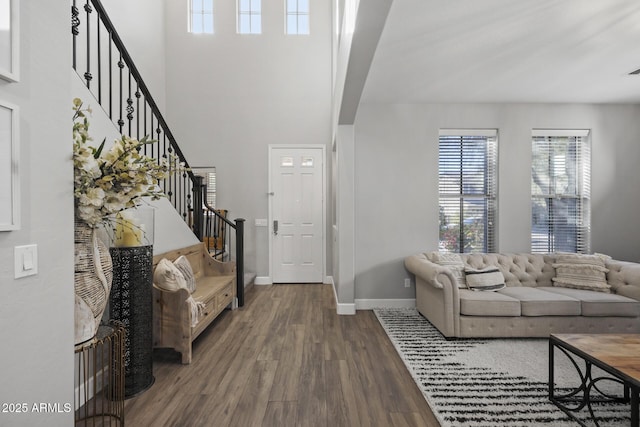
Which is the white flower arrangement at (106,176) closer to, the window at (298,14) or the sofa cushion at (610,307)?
the sofa cushion at (610,307)

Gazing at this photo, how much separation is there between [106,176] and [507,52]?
3385 millimetres

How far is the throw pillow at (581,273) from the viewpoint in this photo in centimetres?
365

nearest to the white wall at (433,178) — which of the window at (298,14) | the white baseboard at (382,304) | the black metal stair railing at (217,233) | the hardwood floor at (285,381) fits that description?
the white baseboard at (382,304)

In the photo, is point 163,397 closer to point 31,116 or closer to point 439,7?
point 31,116

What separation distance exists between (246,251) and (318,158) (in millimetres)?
2024

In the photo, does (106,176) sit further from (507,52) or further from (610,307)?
(610,307)

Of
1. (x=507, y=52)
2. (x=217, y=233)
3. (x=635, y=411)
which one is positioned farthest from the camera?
(x=217, y=233)

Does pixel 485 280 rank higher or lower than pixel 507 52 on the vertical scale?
lower

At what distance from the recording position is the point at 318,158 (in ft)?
19.4

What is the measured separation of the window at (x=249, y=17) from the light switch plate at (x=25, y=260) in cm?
561

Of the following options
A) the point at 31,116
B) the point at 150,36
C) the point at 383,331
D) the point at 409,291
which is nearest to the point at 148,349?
the point at 31,116

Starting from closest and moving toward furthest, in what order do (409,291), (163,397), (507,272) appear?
(163,397) → (507,272) → (409,291)

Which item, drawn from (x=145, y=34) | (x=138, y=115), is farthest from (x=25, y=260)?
(x=145, y=34)

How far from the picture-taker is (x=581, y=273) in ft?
12.4
